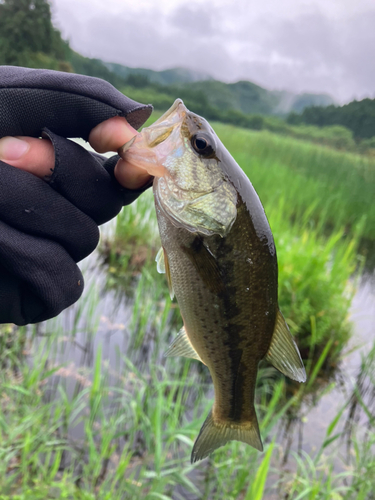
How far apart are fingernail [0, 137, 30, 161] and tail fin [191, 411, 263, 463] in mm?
1354

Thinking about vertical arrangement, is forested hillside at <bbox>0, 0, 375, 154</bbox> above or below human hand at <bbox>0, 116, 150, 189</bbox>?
above

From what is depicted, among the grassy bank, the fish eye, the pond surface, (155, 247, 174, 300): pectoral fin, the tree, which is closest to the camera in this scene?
the fish eye

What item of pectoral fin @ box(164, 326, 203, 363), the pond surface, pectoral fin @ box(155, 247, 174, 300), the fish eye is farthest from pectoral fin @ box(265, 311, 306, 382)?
the pond surface

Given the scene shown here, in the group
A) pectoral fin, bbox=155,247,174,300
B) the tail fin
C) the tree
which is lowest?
the tail fin

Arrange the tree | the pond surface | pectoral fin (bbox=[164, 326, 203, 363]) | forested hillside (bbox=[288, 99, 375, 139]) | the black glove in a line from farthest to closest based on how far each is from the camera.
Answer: the tree < forested hillside (bbox=[288, 99, 375, 139]) < the pond surface < pectoral fin (bbox=[164, 326, 203, 363]) < the black glove

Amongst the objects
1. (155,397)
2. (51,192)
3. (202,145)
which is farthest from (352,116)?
(51,192)

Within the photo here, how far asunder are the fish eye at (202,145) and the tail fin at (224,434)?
1.17 metres

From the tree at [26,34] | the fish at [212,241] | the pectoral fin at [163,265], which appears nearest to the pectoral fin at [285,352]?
the fish at [212,241]

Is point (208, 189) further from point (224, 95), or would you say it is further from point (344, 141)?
point (224, 95)

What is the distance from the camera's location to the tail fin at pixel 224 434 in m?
1.48

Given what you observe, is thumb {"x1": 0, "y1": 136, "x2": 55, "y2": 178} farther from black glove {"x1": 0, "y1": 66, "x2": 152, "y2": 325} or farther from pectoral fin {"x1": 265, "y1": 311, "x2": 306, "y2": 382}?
pectoral fin {"x1": 265, "y1": 311, "x2": 306, "y2": 382}

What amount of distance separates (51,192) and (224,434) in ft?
4.23

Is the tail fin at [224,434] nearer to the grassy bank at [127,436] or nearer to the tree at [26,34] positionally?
the grassy bank at [127,436]

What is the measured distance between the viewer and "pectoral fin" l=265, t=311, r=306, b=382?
4.43 ft
